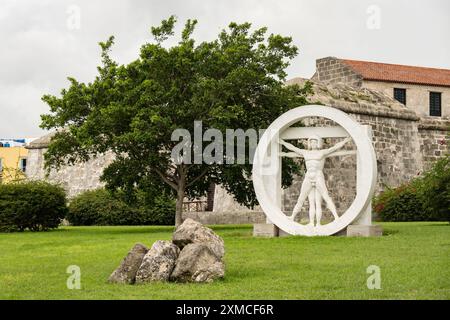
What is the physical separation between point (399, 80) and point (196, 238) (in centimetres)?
3077

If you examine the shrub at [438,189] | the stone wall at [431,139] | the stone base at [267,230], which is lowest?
the stone base at [267,230]

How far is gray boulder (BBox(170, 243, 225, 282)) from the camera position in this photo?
31.0ft

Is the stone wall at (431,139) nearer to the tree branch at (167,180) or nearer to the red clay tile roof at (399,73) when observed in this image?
the red clay tile roof at (399,73)

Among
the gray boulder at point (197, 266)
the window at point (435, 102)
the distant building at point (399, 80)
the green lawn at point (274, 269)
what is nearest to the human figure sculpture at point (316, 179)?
the green lawn at point (274, 269)

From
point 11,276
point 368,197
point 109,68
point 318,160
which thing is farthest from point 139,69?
point 11,276

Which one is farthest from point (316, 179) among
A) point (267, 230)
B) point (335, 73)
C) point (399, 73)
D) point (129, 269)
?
point (399, 73)

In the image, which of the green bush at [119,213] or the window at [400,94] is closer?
the green bush at [119,213]

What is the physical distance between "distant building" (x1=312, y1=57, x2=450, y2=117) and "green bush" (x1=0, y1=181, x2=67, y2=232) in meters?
17.3

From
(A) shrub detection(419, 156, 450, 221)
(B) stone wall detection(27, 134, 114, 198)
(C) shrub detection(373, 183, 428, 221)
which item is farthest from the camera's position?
(B) stone wall detection(27, 134, 114, 198)

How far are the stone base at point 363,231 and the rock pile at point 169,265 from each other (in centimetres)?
725

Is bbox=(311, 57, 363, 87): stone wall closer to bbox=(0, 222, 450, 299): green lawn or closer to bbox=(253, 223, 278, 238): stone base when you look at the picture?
bbox=(253, 223, 278, 238): stone base

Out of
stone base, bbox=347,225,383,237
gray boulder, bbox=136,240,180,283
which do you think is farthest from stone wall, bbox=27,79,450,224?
gray boulder, bbox=136,240,180,283

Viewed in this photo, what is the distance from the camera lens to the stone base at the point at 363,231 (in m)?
16.4
